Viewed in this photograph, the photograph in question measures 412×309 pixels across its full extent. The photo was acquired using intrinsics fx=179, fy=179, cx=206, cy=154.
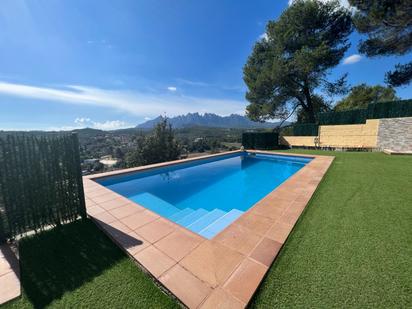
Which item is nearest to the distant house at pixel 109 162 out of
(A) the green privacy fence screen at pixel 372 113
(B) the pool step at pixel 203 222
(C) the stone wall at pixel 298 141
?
(B) the pool step at pixel 203 222

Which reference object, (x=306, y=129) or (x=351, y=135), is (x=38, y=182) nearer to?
(x=351, y=135)

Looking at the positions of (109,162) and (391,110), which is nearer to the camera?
(391,110)

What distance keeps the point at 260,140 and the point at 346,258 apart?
15.6 meters

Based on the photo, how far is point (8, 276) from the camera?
226 centimetres

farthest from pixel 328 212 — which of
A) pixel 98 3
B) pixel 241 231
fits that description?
pixel 98 3

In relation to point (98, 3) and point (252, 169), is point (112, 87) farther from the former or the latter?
point (252, 169)

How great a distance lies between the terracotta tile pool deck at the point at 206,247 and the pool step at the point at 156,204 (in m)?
0.94

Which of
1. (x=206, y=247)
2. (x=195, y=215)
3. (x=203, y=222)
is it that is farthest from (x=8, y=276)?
(x=195, y=215)

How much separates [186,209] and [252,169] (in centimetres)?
619

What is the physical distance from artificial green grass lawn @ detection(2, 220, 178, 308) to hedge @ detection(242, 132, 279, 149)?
15932mm

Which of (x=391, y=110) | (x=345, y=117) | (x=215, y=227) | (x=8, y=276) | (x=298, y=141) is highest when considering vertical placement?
(x=391, y=110)

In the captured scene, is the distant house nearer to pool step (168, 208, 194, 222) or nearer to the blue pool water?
the blue pool water

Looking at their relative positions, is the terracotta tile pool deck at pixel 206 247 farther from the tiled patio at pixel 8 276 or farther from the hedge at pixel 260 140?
the hedge at pixel 260 140

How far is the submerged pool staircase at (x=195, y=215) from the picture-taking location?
3.90m
